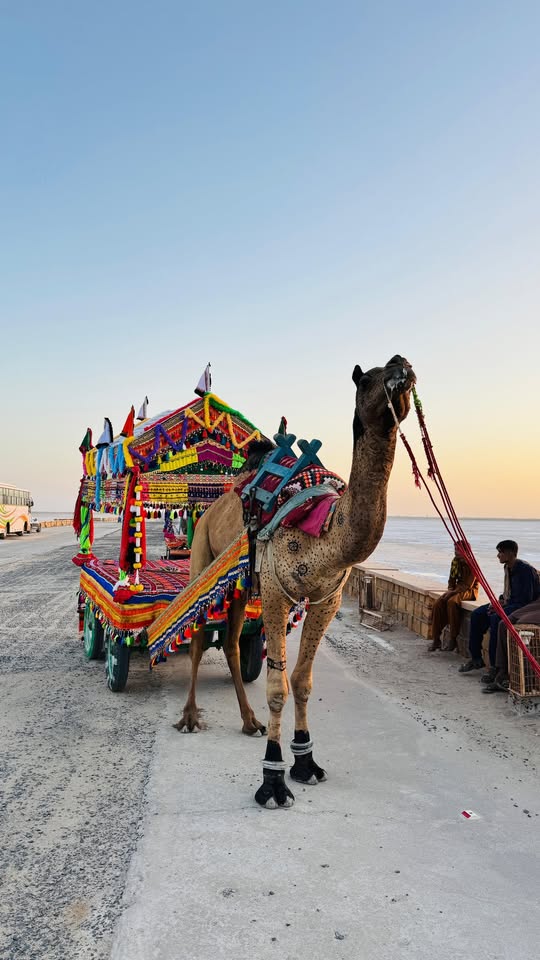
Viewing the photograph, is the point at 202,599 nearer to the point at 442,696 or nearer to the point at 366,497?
Result: the point at 366,497

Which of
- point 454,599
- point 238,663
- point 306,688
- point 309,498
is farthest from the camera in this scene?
point 454,599

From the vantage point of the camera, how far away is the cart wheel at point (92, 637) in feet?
26.4

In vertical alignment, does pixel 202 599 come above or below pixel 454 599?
above

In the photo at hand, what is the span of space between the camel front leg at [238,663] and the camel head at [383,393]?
3.05 metres

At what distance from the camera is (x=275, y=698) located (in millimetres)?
4445

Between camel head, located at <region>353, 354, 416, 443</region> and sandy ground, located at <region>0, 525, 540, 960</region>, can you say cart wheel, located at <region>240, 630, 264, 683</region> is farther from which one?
camel head, located at <region>353, 354, 416, 443</region>

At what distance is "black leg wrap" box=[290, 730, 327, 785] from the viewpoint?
4492 mm

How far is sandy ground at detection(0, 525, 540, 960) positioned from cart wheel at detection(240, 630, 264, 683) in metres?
0.21

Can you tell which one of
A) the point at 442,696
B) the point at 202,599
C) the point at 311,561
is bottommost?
the point at 442,696

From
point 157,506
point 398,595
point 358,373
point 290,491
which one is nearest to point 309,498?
point 290,491

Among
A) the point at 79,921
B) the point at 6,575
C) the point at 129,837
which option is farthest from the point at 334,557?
the point at 6,575

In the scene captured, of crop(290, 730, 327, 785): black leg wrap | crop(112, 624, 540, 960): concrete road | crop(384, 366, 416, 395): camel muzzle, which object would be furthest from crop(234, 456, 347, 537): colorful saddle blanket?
crop(112, 624, 540, 960): concrete road

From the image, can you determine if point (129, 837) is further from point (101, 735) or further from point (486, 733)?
point (486, 733)

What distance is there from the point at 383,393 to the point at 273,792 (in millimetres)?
2713
